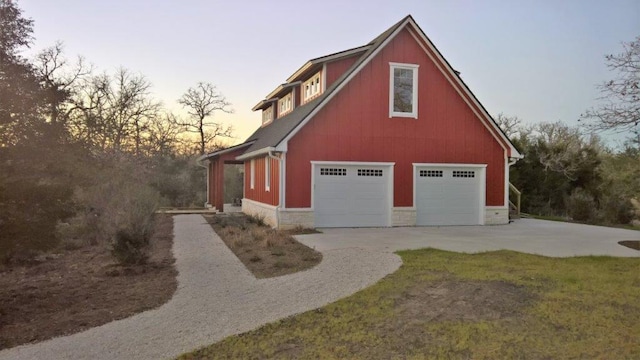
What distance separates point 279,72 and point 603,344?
23.6m

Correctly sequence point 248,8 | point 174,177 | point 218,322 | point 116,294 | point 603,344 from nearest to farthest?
point 603,344 < point 218,322 < point 116,294 < point 248,8 < point 174,177

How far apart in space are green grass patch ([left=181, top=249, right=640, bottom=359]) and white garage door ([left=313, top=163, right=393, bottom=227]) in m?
8.02

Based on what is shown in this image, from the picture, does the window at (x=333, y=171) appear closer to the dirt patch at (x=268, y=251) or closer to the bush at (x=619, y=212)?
the dirt patch at (x=268, y=251)

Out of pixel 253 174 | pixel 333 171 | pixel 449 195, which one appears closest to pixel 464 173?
pixel 449 195

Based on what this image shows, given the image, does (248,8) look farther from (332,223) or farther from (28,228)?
(28,228)

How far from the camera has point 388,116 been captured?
16469 millimetres

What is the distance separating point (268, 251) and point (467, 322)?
21.3 feet

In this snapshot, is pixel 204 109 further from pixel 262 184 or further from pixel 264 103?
pixel 262 184

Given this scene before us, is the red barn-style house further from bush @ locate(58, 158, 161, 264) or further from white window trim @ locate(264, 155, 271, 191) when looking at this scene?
bush @ locate(58, 158, 161, 264)

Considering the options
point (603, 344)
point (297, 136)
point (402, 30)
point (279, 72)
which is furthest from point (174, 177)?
point (603, 344)

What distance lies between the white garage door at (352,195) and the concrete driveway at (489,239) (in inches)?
29.6

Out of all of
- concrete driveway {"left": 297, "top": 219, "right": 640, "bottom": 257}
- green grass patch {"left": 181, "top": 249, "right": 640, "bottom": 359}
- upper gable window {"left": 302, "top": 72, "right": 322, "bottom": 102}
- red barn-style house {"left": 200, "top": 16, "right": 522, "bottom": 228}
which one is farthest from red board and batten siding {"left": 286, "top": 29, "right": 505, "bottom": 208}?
green grass patch {"left": 181, "top": 249, "right": 640, "bottom": 359}

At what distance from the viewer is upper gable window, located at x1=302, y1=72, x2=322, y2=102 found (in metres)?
18.7

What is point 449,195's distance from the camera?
17.3m
